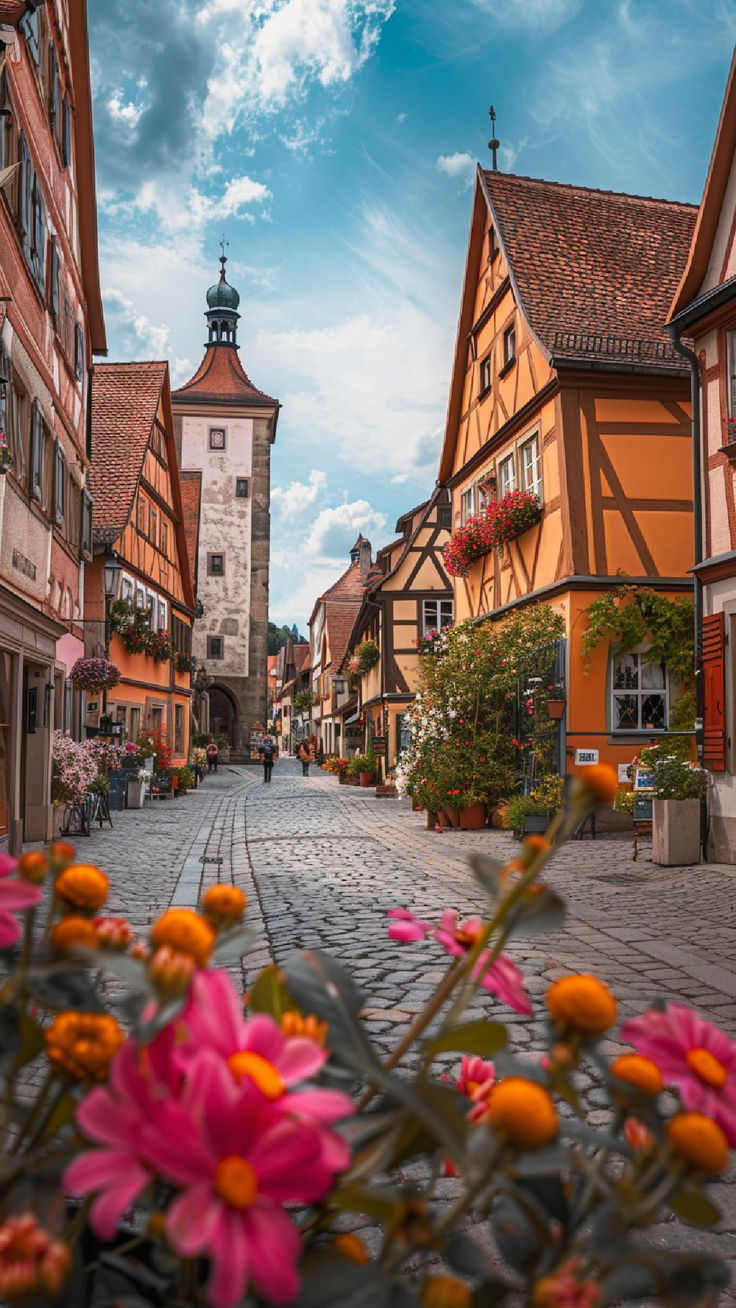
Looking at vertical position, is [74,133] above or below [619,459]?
above

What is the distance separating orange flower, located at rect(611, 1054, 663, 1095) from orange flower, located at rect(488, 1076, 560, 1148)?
0.13m

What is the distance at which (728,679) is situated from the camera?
10023 mm

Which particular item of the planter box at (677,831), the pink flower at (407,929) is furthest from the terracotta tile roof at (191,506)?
the pink flower at (407,929)

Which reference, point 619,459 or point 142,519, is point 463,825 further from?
point 142,519

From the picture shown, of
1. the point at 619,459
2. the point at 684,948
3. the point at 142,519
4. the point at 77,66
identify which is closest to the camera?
the point at 684,948

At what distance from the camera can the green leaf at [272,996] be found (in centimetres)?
83

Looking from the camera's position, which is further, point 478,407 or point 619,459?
point 478,407

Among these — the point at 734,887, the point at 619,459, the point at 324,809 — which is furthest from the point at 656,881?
the point at 324,809

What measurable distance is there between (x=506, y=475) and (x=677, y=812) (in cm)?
740

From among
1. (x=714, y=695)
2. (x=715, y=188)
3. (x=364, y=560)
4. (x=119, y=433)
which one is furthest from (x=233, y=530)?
(x=714, y=695)

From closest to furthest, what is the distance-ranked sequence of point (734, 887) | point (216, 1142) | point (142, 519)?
point (216, 1142)
point (734, 887)
point (142, 519)

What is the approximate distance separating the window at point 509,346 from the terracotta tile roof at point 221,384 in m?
35.3

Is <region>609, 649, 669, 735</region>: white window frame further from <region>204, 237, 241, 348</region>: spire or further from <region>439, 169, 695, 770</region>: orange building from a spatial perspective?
<region>204, 237, 241, 348</region>: spire

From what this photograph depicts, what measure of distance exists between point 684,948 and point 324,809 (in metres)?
12.4
